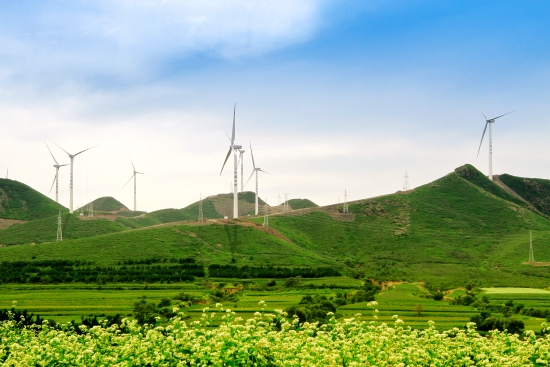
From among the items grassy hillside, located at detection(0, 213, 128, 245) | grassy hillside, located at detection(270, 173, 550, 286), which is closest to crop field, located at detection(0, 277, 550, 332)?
grassy hillside, located at detection(270, 173, 550, 286)

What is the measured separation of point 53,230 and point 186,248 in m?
70.5

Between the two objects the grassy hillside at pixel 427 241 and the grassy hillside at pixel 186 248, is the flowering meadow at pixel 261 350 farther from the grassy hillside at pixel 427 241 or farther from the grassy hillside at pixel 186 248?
the grassy hillside at pixel 186 248

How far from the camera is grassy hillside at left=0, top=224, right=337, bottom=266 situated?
5108 inches

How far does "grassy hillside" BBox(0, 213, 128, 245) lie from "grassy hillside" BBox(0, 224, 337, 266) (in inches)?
1403

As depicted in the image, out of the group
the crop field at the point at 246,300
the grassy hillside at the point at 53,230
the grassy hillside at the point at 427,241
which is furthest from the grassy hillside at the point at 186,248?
the grassy hillside at the point at 53,230

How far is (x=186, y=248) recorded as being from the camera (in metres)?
139

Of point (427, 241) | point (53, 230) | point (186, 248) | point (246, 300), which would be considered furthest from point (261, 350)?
point (53, 230)

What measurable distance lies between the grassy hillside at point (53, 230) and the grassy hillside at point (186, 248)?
35.6 meters

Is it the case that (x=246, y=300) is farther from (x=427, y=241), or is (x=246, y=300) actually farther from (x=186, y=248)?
(x=427, y=241)

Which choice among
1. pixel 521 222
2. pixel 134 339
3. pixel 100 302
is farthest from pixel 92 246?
pixel 521 222

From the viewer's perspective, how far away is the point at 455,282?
4328 inches

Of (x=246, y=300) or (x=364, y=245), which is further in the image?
(x=364, y=245)

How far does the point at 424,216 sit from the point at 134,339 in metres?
180

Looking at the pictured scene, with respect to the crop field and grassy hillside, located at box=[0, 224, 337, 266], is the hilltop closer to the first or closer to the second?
grassy hillside, located at box=[0, 224, 337, 266]
